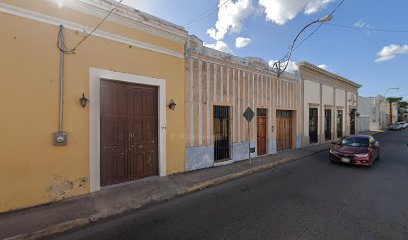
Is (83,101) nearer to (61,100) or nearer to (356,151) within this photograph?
(61,100)

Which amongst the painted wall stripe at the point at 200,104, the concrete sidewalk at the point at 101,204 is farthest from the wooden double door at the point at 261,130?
the painted wall stripe at the point at 200,104

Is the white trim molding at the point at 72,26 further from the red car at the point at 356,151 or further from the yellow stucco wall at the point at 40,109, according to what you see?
the red car at the point at 356,151

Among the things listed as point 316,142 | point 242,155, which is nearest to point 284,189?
point 242,155

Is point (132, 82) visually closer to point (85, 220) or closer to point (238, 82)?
point (85, 220)

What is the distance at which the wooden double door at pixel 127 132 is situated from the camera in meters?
6.42

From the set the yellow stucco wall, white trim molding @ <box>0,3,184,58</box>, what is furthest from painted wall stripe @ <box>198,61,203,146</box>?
the yellow stucco wall

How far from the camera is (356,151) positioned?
9.33 m

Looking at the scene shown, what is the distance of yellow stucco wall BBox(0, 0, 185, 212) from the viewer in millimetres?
4762

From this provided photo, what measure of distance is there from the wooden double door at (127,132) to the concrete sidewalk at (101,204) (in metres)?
0.41

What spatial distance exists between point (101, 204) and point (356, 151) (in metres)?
10.0

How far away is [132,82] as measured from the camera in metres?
6.82

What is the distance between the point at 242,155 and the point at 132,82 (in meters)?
6.36

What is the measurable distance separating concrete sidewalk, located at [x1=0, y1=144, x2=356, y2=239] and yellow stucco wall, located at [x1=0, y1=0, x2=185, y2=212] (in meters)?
0.50

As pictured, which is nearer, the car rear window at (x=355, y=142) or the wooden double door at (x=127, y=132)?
the wooden double door at (x=127, y=132)
